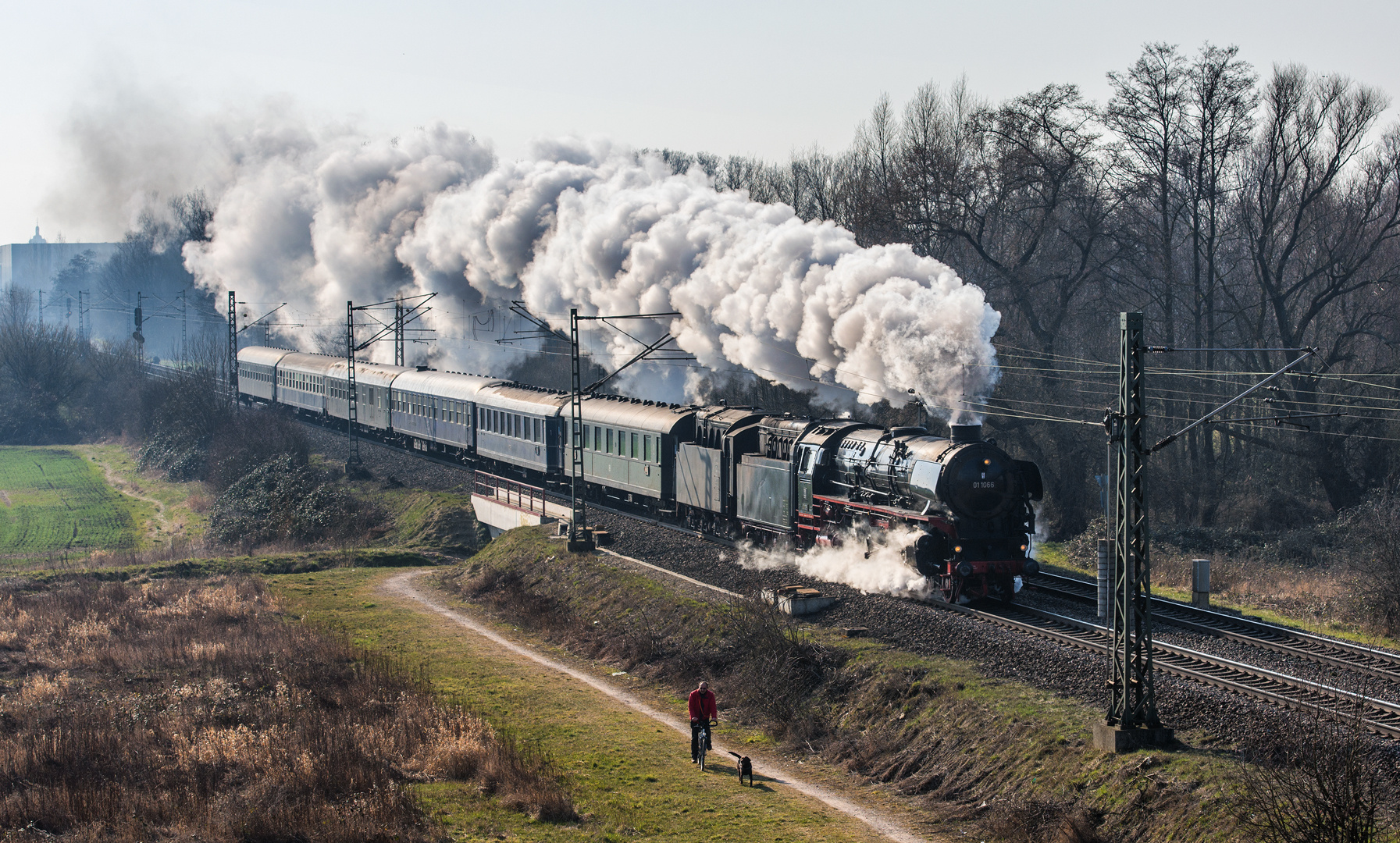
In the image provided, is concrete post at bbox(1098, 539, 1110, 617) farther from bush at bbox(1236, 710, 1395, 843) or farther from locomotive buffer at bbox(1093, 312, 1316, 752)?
bush at bbox(1236, 710, 1395, 843)

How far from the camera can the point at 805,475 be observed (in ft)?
74.7

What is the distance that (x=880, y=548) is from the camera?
68.3 ft

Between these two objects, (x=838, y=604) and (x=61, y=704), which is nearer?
(x=61, y=704)

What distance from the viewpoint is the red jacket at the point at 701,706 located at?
1500cm

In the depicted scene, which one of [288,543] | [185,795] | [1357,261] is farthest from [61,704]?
[1357,261]

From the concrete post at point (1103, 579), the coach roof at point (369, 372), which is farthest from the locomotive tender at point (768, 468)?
the coach roof at point (369, 372)

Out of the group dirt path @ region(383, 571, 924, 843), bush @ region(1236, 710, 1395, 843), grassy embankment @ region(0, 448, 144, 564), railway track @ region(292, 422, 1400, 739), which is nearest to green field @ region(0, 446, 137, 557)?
grassy embankment @ region(0, 448, 144, 564)

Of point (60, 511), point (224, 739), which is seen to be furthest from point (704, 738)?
point (60, 511)

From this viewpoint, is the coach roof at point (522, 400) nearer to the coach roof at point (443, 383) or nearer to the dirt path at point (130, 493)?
the coach roof at point (443, 383)

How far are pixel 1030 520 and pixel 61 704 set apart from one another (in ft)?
53.1

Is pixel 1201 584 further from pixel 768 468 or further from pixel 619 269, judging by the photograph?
pixel 619 269

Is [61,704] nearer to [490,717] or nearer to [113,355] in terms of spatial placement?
[490,717]

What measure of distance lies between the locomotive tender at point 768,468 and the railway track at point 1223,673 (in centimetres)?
95

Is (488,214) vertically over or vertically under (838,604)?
over
